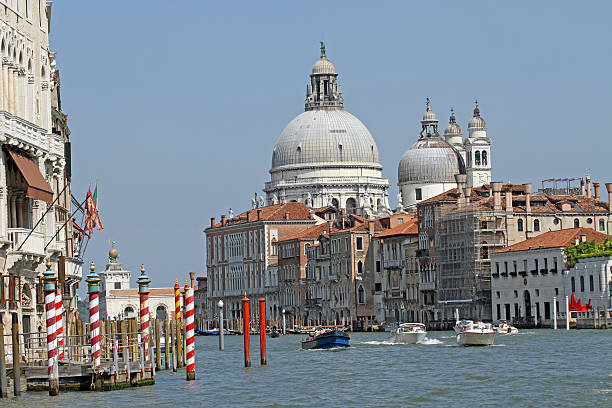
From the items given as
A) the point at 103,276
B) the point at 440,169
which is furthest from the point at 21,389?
the point at 103,276

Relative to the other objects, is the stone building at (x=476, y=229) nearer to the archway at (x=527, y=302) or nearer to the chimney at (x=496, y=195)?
the chimney at (x=496, y=195)

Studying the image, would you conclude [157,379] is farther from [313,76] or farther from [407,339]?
[313,76]

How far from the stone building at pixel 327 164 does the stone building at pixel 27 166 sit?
9764 cm

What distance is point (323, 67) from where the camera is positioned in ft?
462

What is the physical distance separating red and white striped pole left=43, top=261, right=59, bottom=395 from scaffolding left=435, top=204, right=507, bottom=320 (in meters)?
60.8

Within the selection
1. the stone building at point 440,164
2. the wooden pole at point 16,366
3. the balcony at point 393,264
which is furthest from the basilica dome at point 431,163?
the wooden pole at point 16,366

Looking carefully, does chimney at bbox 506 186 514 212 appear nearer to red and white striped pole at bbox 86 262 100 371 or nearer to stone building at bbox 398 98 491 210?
stone building at bbox 398 98 491 210

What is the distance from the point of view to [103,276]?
155 meters

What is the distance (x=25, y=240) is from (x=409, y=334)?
32452 mm

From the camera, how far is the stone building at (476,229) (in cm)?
8869

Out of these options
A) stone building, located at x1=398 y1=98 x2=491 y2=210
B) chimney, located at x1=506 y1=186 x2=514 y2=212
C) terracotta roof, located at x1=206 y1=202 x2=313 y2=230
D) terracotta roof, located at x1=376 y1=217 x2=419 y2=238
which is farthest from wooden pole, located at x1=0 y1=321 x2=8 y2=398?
stone building, located at x1=398 y1=98 x2=491 y2=210

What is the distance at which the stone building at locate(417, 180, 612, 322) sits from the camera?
88688mm

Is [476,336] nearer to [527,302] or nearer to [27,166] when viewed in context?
[27,166]

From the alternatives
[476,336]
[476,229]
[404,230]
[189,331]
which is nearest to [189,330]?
[189,331]
